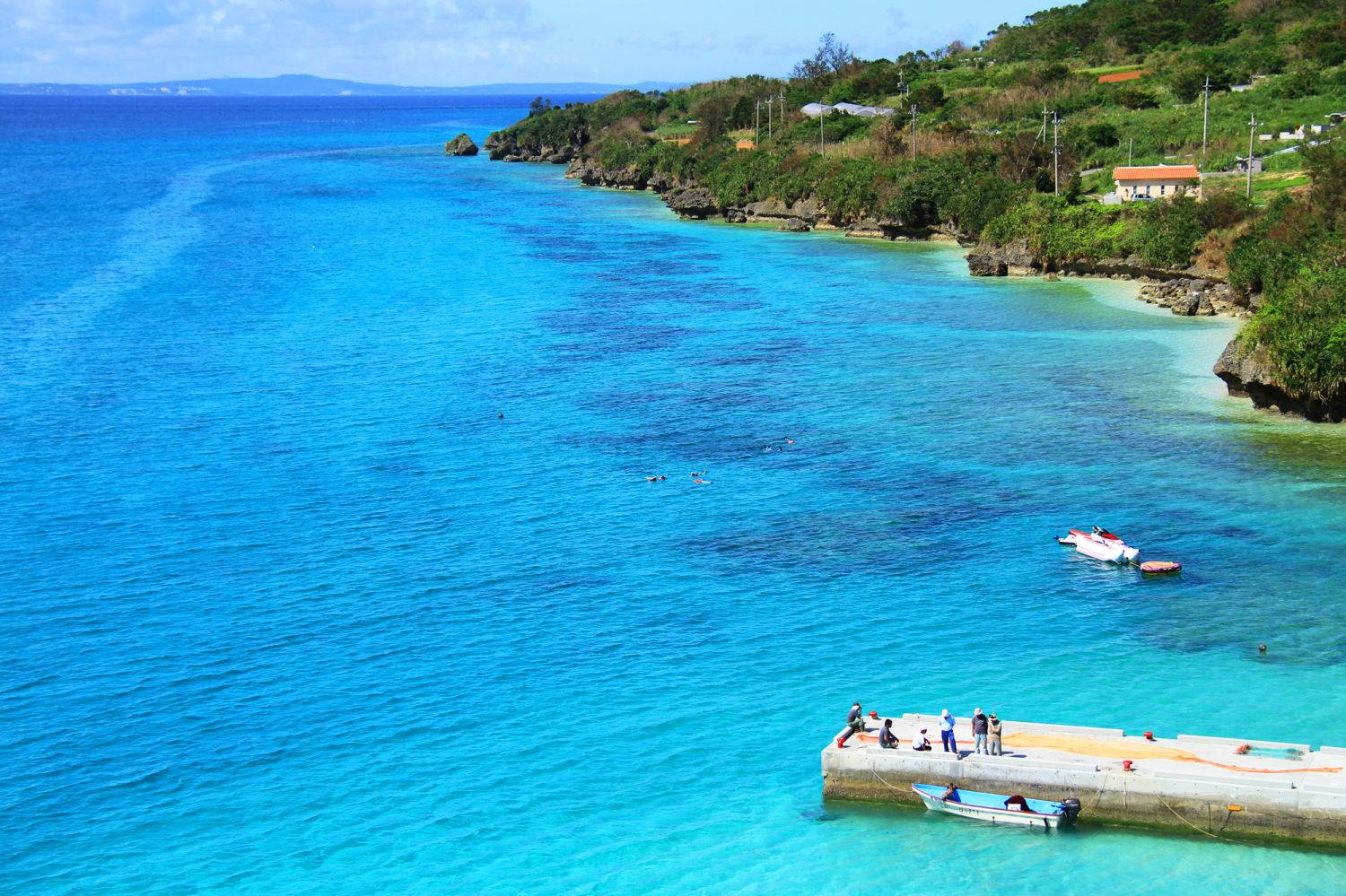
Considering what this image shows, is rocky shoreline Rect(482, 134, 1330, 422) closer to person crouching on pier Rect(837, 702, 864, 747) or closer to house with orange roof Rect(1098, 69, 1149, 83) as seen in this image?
person crouching on pier Rect(837, 702, 864, 747)

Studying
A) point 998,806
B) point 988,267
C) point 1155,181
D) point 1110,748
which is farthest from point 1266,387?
point 1155,181

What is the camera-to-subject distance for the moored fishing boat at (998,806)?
27516mm

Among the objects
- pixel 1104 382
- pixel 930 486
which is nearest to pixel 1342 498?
pixel 930 486

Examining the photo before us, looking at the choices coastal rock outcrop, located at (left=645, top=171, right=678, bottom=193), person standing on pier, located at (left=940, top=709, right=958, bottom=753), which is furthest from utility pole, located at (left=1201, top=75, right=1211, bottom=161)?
person standing on pier, located at (left=940, top=709, right=958, bottom=753)

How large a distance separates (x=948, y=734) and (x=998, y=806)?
1834 millimetres

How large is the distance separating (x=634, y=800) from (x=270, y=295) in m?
71.1

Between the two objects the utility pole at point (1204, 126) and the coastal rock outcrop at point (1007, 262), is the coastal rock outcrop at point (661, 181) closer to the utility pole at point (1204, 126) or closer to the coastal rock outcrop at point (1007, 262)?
the utility pole at point (1204, 126)

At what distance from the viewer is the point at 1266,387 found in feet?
179

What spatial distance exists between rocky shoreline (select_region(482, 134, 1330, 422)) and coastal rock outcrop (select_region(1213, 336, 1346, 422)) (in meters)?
0.04

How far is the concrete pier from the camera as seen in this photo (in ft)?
87.4

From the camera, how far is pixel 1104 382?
62.0 metres

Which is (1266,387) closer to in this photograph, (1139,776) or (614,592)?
(614,592)

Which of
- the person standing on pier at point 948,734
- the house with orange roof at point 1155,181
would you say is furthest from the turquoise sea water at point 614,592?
the house with orange roof at point 1155,181

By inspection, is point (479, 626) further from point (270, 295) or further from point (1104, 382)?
point (270, 295)
